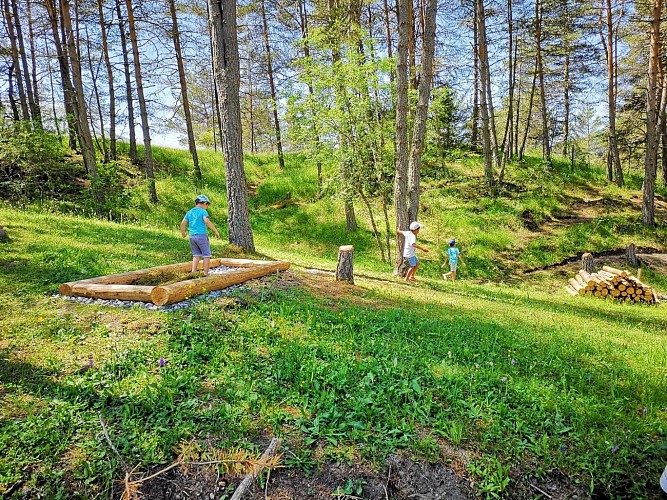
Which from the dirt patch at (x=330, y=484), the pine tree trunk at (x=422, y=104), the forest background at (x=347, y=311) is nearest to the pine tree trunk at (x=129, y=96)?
the forest background at (x=347, y=311)

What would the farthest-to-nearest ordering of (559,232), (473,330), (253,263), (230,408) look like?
1. (559,232)
2. (253,263)
3. (473,330)
4. (230,408)

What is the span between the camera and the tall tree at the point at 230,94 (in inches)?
328

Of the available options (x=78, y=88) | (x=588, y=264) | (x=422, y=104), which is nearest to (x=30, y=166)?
(x=78, y=88)

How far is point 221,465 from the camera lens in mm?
2771

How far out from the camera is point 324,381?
3742mm

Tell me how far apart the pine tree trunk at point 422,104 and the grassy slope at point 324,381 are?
3.34 m

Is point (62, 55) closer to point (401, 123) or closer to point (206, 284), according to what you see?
point (401, 123)

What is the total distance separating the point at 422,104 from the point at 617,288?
7849mm

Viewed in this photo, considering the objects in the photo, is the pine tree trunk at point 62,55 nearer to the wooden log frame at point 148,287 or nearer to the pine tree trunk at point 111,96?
the pine tree trunk at point 111,96

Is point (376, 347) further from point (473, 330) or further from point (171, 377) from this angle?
point (171, 377)

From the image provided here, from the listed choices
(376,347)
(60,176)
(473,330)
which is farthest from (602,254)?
(60,176)

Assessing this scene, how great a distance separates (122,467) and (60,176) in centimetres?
1736

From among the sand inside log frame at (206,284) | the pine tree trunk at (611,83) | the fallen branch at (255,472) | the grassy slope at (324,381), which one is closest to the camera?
the fallen branch at (255,472)

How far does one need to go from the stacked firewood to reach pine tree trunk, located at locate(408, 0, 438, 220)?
588 centimetres
